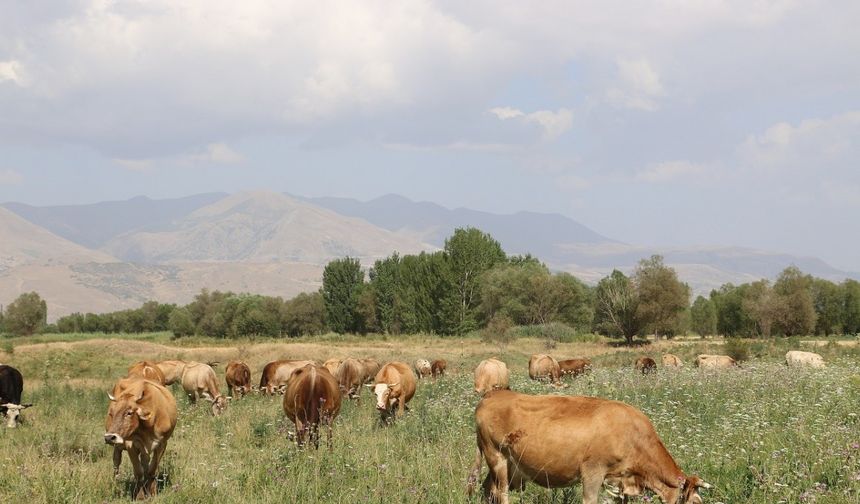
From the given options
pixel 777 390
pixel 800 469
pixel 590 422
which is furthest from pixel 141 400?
pixel 777 390

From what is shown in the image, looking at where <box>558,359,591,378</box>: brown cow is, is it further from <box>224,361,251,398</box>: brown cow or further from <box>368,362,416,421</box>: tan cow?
<box>224,361,251,398</box>: brown cow

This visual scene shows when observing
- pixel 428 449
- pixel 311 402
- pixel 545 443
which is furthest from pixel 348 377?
pixel 545 443

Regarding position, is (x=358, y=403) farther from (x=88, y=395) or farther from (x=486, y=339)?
(x=486, y=339)

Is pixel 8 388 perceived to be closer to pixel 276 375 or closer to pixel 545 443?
pixel 276 375

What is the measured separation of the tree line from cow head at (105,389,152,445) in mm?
60270

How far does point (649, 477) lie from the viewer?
814 cm

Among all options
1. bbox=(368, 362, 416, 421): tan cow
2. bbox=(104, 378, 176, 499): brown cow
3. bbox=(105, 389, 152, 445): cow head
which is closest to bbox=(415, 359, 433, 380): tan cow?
bbox=(368, 362, 416, 421): tan cow

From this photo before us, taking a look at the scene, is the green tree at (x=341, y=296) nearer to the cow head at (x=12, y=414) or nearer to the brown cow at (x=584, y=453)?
the cow head at (x=12, y=414)

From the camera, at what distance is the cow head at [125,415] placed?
9.87 meters

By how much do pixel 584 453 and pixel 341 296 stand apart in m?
104

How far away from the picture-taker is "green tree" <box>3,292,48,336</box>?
4688 inches

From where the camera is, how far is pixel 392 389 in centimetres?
1753

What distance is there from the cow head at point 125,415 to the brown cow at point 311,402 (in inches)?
145

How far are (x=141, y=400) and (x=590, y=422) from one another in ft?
22.4
